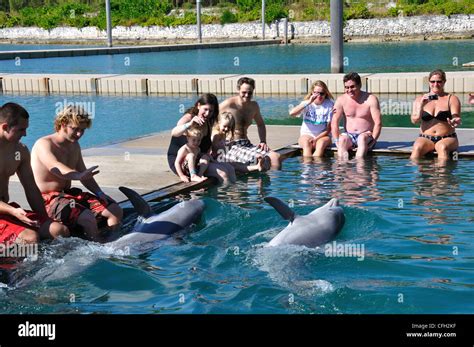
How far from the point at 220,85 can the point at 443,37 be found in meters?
44.3

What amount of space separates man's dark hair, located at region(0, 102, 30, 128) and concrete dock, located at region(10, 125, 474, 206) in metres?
2.02

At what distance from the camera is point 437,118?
1099 centimetres

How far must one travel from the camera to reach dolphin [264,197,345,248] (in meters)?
7.09

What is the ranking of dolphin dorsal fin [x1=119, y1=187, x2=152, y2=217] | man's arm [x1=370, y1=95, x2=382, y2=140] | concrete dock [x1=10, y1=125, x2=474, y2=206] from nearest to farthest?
1. dolphin dorsal fin [x1=119, y1=187, x2=152, y2=217]
2. concrete dock [x1=10, y1=125, x2=474, y2=206]
3. man's arm [x1=370, y1=95, x2=382, y2=140]

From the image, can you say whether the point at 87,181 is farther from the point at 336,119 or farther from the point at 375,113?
the point at 375,113

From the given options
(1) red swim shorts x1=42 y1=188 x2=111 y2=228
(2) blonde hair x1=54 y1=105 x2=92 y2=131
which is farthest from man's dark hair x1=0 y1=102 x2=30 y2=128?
(1) red swim shorts x1=42 y1=188 x2=111 y2=228

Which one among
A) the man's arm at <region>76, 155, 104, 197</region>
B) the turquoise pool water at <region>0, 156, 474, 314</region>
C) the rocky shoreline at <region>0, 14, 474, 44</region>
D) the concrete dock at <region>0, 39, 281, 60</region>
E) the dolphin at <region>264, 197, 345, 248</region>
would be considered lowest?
the turquoise pool water at <region>0, 156, 474, 314</region>

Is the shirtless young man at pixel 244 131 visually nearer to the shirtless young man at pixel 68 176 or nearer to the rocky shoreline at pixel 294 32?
the shirtless young man at pixel 68 176

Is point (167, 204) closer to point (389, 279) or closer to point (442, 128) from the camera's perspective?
point (389, 279)

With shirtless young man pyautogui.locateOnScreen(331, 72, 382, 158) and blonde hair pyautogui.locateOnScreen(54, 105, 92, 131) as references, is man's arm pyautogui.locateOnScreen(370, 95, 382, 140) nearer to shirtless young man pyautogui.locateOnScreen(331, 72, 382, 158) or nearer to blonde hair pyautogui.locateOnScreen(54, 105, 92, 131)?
shirtless young man pyautogui.locateOnScreen(331, 72, 382, 158)

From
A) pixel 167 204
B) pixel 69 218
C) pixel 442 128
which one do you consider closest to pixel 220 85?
pixel 442 128

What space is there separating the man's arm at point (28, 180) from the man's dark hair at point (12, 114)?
472 millimetres

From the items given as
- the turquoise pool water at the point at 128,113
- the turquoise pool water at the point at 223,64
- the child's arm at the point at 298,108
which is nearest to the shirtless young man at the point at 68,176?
the child's arm at the point at 298,108
